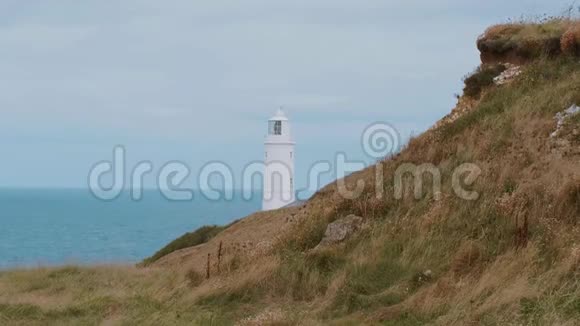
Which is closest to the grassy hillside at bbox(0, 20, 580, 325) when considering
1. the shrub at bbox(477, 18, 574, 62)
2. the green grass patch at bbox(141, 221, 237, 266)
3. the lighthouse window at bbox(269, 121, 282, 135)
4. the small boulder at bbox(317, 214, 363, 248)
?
the small boulder at bbox(317, 214, 363, 248)

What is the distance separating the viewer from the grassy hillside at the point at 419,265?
413 inches

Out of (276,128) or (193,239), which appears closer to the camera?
(193,239)

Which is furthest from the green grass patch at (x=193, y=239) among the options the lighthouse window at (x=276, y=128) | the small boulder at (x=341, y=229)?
the small boulder at (x=341, y=229)

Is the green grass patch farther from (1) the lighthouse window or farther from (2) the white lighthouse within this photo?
(1) the lighthouse window

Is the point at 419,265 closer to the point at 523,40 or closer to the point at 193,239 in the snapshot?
the point at 523,40

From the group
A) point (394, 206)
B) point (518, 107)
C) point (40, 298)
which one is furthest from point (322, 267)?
point (518, 107)

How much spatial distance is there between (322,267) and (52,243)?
285ft

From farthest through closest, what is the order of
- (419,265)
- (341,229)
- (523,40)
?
(523,40), (341,229), (419,265)

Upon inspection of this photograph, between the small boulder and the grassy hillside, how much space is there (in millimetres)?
257

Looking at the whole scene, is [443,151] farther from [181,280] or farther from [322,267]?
[181,280]

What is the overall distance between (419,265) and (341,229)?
2.35 m

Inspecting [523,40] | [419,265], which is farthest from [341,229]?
[523,40]

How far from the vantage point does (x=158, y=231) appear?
124 meters

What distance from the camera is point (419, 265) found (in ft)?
40.2
